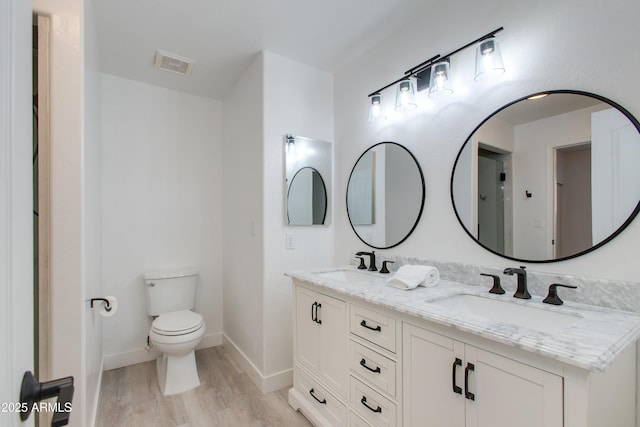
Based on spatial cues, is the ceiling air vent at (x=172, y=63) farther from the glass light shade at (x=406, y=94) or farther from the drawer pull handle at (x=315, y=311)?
the drawer pull handle at (x=315, y=311)

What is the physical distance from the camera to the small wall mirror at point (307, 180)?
2.40 m

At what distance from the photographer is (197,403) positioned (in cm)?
213

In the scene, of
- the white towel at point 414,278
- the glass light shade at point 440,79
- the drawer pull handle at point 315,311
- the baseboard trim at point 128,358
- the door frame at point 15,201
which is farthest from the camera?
the baseboard trim at point 128,358

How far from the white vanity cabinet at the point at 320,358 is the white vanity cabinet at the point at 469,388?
0.44m

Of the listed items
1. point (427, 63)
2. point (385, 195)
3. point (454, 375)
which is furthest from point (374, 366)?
point (427, 63)

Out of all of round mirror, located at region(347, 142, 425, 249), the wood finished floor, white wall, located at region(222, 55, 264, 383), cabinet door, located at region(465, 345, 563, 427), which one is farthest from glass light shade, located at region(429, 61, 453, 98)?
the wood finished floor

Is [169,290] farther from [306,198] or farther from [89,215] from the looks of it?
[306,198]

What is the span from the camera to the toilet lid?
2.25 m

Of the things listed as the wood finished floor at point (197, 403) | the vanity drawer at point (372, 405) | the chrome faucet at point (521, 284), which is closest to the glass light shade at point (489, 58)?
the chrome faucet at point (521, 284)

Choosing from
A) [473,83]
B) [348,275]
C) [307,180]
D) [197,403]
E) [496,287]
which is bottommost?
[197,403]

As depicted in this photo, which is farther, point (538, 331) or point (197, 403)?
point (197, 403)

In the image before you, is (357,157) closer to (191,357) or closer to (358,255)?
(358,255)

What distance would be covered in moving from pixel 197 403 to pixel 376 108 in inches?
94.0

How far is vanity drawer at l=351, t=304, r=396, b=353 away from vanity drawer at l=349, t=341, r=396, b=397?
60 millimetres
